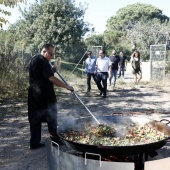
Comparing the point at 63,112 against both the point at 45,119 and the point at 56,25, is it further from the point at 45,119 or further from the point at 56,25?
the point at 56,25

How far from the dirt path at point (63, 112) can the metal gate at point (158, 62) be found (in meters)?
2.06

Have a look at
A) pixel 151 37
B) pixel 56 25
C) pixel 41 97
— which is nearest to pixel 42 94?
pixel 41 97

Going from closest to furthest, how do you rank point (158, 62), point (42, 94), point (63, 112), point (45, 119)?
point (42, 94) → point (45, 119) → point (63, 112) → point (158, 62)

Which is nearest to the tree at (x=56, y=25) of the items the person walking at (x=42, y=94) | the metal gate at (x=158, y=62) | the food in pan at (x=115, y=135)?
the metal gate at (x=158, y=62)

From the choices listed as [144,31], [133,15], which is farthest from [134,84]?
[133,15]

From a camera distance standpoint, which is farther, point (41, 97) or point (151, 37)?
point (151, 37)

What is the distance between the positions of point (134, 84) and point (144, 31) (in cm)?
1814

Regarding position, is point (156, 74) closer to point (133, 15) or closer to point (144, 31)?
point (144, 31)

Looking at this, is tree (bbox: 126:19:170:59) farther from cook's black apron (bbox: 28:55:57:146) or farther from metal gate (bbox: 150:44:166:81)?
cook's black apron (bbox: 28:55:57:146)

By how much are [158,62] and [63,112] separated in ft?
26.3

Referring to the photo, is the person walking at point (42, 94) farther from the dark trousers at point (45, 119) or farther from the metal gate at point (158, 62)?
the metal gate at point (158, 62)

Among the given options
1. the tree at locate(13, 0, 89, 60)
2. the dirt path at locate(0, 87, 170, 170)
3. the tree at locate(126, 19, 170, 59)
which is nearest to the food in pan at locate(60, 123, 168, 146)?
the dirt path at locate(0, 87, 170, 170)

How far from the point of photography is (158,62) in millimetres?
14234

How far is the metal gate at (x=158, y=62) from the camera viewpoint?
13.9m
